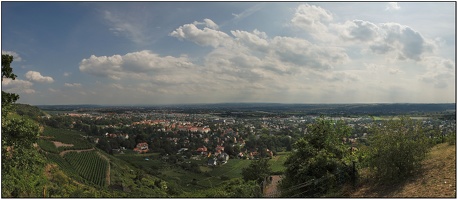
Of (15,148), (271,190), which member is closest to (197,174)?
(271,190)

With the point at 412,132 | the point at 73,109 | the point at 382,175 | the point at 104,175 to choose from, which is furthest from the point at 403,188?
the point at 73,109

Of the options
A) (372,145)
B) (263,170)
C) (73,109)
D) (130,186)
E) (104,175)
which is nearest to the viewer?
(372,145)

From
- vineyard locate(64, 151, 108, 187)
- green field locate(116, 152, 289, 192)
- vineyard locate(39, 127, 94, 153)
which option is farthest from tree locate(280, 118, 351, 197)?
vineyard locate(39, 127, 94, 153)

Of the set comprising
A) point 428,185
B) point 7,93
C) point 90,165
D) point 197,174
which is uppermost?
point 7,93

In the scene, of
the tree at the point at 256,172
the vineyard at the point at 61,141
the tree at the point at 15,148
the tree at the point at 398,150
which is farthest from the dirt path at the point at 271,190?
the vineyard at the point at 61,141

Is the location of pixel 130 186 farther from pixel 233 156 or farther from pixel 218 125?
pixel 218 125

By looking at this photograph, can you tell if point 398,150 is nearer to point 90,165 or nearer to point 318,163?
point 318,163
